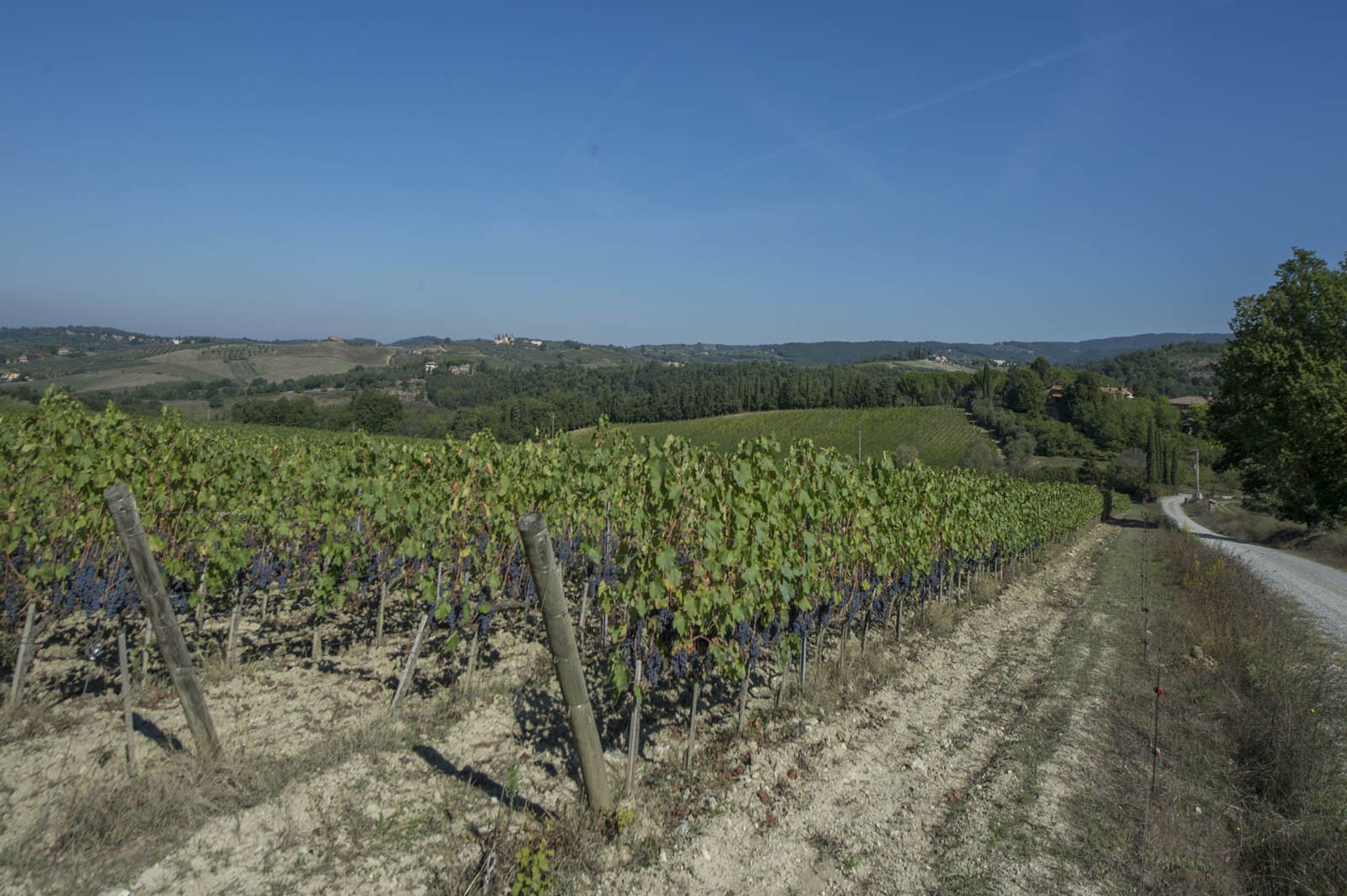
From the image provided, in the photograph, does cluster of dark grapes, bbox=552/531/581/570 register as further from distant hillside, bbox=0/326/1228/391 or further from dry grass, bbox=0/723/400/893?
distant hillside, bbox=0/326/1228/391

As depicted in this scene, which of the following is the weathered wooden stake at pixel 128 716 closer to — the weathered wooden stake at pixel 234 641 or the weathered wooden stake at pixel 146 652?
the weathered wooden stake at pixel 146 652

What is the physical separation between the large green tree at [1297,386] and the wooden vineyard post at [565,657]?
28242mm

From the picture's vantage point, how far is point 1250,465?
32.3m

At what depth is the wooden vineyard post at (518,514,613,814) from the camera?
347cm

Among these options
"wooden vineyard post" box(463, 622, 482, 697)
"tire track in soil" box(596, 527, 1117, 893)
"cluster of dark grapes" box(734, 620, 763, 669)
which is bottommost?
"tire track in soil" box(596, 527, 1117, 893)

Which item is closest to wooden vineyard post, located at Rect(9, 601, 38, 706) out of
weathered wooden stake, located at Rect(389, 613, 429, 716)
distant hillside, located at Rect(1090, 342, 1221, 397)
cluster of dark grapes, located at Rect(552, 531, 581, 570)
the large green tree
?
weathered wooden stake, located at Rect(389, 613, 429, 716)

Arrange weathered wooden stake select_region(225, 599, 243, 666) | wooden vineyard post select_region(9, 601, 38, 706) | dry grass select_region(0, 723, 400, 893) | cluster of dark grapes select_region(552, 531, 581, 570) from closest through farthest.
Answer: dry grass select_region(0, 723, 400, 893) < wooden vineyard post select_region(9, 601, 38, 706) < weathered wooden stake select_region(225, 599, 243, 666) < cluster of dark grapes select_region(552, 531, 581, 570)

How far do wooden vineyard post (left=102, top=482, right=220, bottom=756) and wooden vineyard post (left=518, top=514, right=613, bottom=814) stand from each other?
216cm

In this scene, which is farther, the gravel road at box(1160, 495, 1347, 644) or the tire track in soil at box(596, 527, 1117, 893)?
the gravel road at box(1160, 495, 1347, 644)

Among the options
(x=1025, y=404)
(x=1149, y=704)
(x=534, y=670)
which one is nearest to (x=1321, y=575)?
(x=1149, y=704)

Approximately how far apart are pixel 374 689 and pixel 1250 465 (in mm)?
39495

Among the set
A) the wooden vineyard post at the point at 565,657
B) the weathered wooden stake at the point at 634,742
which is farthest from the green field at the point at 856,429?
the wooden vineyard post at the point at 565,657

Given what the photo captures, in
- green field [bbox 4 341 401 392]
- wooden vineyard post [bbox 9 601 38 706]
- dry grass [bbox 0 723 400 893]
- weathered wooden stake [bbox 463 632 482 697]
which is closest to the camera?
dry grass [bbox 0 723 400 893]

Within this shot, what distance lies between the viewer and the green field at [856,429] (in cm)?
6303
